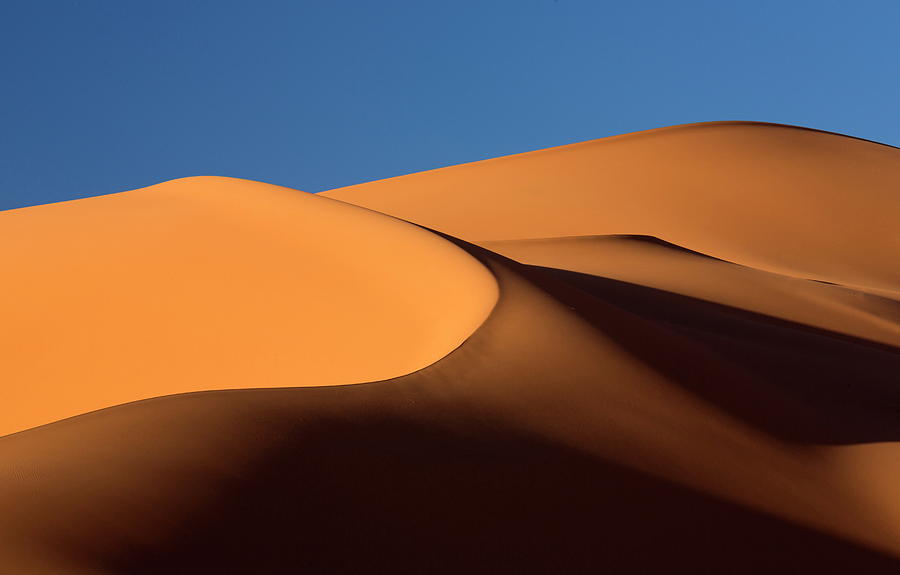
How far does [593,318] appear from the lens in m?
7.59

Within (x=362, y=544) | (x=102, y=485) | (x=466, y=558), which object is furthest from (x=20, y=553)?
(x=466, y=558)

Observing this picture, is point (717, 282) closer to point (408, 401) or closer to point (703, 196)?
point (408, 401)

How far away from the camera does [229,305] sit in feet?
28.6

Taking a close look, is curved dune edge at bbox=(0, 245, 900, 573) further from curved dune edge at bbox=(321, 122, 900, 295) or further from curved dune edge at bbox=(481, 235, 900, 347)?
curved dune edge at bbox=(321, 122, 900, 295)

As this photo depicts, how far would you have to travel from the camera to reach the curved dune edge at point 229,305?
743 cm

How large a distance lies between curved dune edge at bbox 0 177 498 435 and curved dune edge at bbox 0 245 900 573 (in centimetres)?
106

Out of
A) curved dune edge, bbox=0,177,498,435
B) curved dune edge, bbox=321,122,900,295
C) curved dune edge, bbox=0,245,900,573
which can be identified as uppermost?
curved dune edge, bbox=321,122,900,295

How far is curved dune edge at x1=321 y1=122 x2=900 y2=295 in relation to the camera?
72.0ft

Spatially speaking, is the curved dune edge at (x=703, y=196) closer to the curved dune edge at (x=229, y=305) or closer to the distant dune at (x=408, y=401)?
the distant dune at (x=408, y=401)

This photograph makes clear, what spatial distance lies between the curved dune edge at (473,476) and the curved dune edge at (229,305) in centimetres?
106

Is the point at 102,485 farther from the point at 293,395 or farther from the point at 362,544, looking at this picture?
the point at 293,395

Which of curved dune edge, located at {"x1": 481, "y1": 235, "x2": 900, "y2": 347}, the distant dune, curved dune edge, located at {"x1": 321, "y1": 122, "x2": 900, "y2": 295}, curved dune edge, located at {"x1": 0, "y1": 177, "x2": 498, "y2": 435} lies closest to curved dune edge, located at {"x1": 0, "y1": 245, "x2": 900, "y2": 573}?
the distant dune

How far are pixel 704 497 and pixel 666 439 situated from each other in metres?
0.65

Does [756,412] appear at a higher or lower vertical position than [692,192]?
lower
